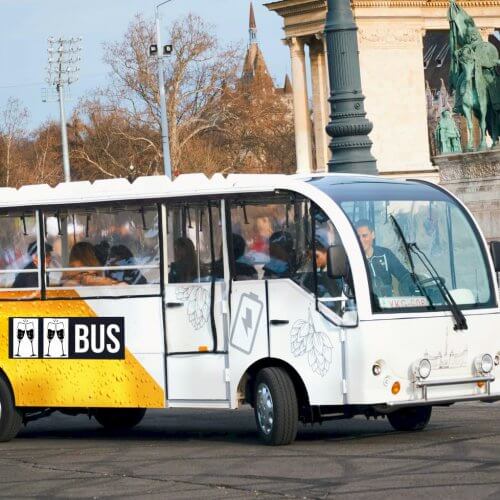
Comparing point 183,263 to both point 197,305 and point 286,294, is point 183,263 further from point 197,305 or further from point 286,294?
point 286,294

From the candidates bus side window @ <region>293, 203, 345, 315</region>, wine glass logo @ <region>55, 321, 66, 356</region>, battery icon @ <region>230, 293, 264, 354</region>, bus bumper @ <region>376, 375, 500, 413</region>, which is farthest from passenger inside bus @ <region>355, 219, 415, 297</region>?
wine glass logo @ <region>55, 321, 66, 356</region>

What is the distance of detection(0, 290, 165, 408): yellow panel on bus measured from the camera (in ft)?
49.2

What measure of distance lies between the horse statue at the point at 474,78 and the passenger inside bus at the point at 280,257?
87.2 feet

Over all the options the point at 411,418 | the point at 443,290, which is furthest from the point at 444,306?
the point at 411,418

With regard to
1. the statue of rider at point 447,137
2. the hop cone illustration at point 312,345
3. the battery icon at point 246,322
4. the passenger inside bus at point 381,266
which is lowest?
the hop cone illustration at point 312,345

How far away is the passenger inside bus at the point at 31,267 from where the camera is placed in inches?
622

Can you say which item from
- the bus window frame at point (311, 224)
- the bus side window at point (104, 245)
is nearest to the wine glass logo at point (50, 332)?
the bus side window at point (104, 245)

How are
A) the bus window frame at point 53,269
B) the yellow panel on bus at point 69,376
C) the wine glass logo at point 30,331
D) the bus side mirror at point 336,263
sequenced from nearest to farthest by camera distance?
1. the bus side mirror at point 336,263
2. the yellow panel on bus at point 69,376
3. the bus window frame at point 53,269
4. the wine glass logo at point 30,331

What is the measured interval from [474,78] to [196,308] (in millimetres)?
26997

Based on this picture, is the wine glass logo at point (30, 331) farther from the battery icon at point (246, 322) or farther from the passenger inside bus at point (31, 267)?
the battery icon at point (246, 322)

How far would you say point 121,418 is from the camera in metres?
17.0

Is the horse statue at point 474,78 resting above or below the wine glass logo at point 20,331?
above

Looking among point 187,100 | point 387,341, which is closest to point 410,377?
point 387,341

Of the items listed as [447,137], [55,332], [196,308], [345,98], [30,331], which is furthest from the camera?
[447,137]
